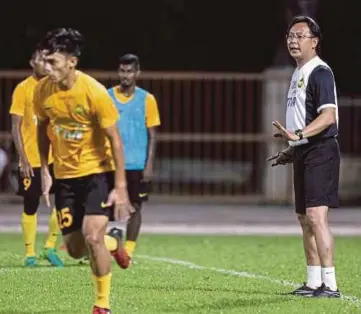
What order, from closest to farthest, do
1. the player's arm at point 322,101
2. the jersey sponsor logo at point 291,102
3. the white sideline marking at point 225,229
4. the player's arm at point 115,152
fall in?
the player's arm at point 115,152 → the player's arm at point 322,101 → the jersey sponsor logo at point 291,102 → the white sideline marking at point 225,229

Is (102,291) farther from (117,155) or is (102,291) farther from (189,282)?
(189,282)

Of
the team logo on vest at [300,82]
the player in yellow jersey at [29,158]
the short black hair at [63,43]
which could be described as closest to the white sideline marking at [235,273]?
the player in yellow jersey at [29,158]

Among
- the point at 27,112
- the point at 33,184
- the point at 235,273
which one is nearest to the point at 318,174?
the point at 235,273

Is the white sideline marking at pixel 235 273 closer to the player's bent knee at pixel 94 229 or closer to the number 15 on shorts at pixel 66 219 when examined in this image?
the player's bent knee at pixel 94 229

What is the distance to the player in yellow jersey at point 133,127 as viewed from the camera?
14.3 meters

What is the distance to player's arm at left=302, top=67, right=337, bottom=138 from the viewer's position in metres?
10.7

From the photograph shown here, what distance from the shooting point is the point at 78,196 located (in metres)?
9.84

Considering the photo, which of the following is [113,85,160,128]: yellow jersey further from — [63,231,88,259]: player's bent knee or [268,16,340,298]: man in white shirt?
[63,231,88,259]: player's bent knee

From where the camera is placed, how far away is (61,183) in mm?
9906

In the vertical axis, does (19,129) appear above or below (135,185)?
above

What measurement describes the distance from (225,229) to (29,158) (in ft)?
23.4

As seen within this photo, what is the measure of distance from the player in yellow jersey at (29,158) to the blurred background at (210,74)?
11.2 meters

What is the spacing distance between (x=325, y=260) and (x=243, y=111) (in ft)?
53.5

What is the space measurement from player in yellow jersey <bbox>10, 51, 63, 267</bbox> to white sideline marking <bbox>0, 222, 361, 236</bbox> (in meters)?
A: 5.78
